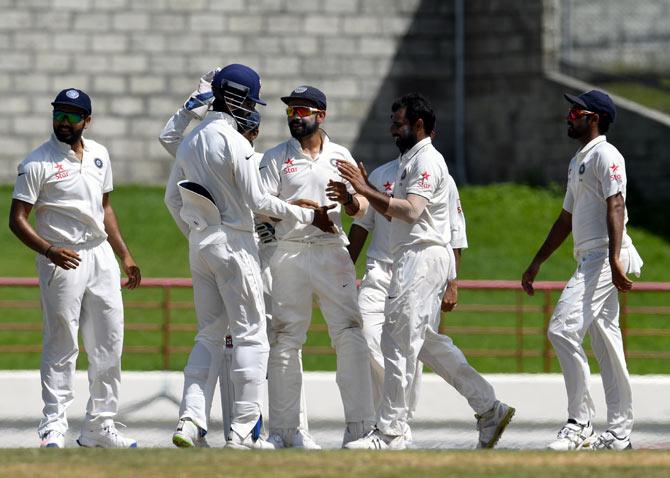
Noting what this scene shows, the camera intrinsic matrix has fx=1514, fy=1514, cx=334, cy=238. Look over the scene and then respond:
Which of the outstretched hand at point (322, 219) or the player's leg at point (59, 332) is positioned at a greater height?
the outstretched hand at point (322, 219)

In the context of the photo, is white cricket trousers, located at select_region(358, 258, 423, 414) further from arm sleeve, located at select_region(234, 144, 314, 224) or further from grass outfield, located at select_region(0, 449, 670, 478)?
grass outfield, located at select_region(0, 449, 670, 478)

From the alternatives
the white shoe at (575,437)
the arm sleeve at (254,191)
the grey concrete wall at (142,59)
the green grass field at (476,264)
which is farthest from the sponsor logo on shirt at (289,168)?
the grey concrete wall at (142,59)

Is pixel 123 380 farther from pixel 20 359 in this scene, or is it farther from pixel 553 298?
pixel 553 298

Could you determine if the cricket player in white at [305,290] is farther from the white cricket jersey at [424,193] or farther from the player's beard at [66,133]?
the player's beard at [66,133]

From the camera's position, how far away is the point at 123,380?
35.0 ft

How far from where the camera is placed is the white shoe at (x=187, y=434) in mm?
7891

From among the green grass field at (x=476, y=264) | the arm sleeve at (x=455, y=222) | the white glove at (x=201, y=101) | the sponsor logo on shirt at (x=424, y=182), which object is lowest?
the green grass field at (x=476, y=264)

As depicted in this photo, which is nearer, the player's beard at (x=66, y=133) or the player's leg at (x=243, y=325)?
the player's leg at (x=243, y=325)

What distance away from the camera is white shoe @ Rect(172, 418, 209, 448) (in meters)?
7.89

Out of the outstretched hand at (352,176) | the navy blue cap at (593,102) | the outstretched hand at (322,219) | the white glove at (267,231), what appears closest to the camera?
the outstretched hand at (352,176)

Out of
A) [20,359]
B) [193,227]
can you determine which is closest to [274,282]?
[193,227]

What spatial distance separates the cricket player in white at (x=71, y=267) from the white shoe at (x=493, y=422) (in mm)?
2073

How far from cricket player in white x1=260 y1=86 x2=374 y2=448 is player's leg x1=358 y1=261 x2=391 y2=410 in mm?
390

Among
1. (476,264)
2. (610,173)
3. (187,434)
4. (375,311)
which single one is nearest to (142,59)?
(476,264)
